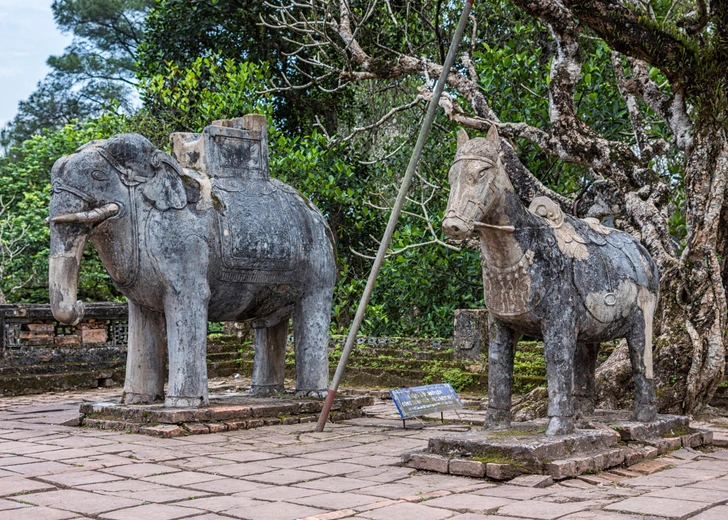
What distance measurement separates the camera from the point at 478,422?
27.3ft

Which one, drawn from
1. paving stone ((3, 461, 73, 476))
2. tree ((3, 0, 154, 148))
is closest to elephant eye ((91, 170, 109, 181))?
paving stone ((3, 461, 73, 476))

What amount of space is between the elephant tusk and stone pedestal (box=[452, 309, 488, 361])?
5.14 metres

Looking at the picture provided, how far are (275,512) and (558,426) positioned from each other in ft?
7.51

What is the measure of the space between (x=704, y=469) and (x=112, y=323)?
9.21 metres

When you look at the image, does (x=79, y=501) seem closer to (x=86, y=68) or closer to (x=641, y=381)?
(x=641, y=381)

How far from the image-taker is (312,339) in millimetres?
8875

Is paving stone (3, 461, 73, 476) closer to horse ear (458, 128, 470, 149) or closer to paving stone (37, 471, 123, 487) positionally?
paving stone (37, 471, 123, 487)

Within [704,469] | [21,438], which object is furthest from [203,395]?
[704,469]

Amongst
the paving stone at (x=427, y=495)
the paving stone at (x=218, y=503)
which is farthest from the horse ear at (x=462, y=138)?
the paving stone at (x=218, y=503)

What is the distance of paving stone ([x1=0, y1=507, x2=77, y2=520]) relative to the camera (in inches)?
180

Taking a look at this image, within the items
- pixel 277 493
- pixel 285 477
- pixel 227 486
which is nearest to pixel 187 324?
pixel 285 477

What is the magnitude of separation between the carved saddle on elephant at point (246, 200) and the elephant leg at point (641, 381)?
338 centimetres

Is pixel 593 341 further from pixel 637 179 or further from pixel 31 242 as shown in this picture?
pixel 31 242

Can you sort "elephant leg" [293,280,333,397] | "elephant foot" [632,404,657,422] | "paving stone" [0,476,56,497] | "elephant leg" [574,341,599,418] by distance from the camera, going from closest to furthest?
"paving stone" [0,476,56,497]
"elephant foot" [632,404,657,422]
"elephant leg" [574,341,599,418]
"elephant leg" [293,280,333,397]
